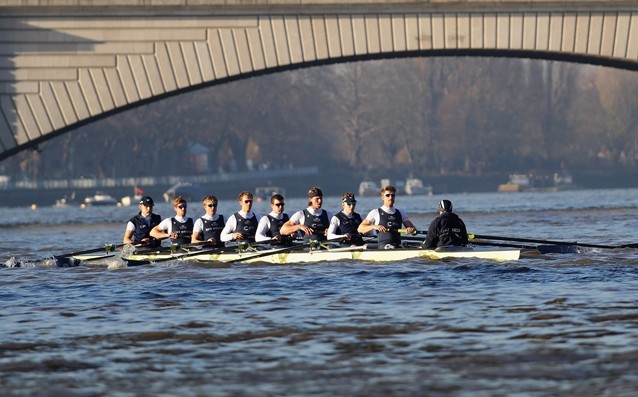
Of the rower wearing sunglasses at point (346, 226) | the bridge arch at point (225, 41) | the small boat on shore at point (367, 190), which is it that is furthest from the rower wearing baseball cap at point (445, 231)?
the small boat on shore at point (367, 190)

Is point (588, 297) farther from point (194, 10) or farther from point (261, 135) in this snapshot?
point (261, 135)

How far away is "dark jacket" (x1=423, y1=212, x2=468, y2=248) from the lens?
26.1 meters

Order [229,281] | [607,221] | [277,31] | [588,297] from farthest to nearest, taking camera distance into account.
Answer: [607,221] → [277,31] → [229,281] → [588,297]

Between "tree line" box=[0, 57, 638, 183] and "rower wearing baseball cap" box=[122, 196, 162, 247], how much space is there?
76.3 m

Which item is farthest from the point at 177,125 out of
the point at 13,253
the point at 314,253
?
the point at 314,253

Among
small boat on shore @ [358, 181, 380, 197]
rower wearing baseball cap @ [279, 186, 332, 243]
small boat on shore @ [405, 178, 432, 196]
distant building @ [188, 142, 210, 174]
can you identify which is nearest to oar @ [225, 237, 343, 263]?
rower wearing baseball cap @ [279, 186, 332, 243]

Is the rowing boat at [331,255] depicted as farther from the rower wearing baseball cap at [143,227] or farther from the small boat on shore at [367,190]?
the small boat on shore at [367,190]

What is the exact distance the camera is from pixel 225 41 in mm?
41156

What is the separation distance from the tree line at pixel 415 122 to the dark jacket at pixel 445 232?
80091 millimetres

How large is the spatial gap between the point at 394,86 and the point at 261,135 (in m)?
16.2

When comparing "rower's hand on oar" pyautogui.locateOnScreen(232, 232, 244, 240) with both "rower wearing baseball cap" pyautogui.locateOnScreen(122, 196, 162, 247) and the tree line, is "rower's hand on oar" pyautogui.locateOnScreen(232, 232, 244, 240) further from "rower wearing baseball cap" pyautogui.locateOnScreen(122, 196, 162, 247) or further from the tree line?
the tree line

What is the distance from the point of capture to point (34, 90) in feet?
136

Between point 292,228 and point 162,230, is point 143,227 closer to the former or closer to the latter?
point 162,230

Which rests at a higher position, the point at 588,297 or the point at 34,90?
the point at 34,90
